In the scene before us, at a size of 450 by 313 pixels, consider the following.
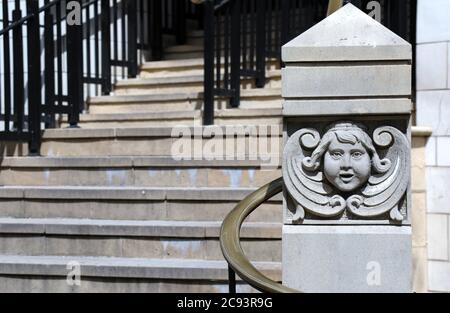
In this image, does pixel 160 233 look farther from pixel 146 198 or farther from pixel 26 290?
pixel 26 290

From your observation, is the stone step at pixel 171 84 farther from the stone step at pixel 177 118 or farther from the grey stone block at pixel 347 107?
the grey stone block at pixel 347 107

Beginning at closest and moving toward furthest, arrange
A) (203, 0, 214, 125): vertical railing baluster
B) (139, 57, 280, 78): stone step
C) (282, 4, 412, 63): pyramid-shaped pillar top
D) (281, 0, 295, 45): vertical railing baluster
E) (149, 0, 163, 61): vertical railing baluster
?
(282, 4, 412, 63): pyramid-shaped pillar top → (203, 0, 214, 125): vertical railing baluster → (281, 0, 295, 45): vertical railing baluster → (139, 57, 280, 78): stone step → (149, 0, 163, 61): vertical railing baluster

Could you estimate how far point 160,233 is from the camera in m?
6.53

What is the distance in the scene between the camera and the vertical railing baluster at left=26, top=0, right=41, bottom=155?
8078 mm

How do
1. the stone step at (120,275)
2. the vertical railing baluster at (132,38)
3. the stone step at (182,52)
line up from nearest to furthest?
the stone step at (120,275) < the vertical railing baluster at (132,38) < the stone step at (182,52)

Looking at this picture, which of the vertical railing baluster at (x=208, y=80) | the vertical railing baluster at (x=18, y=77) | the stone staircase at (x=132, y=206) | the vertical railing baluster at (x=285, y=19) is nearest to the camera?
the stone staircase at (x=132, y=206)

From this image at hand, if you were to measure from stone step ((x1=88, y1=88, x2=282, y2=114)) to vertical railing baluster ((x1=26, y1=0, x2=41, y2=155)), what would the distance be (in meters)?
1.21

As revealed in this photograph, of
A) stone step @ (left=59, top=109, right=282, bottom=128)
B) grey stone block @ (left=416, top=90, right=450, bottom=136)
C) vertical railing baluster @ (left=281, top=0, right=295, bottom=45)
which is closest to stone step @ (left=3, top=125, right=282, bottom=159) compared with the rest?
stone step @ (left=59, top=109, right=282, bottom=128)

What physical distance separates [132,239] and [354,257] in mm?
2556

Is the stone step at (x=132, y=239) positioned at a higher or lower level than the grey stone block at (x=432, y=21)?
lower

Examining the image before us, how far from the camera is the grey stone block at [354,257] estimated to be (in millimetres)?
4359

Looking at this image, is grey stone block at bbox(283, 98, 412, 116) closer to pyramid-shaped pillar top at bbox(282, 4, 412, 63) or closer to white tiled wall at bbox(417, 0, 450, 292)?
pyramid-shaped pillar top at bbox(282, 4, 412, 63)

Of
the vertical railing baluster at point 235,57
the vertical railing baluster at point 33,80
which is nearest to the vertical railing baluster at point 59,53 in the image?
the vertical railing baluster at point 33,80

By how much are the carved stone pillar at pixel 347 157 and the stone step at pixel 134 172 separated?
2575 millimetres
